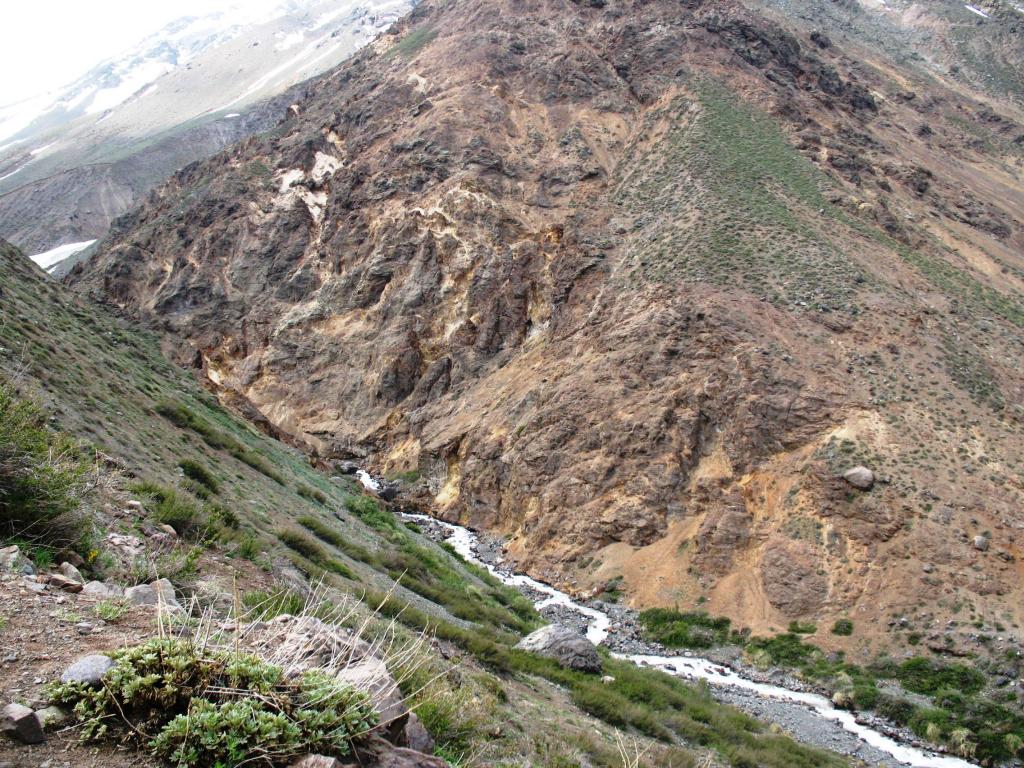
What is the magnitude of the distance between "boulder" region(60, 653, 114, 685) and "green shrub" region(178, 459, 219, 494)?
9099 mm

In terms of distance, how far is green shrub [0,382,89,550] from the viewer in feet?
17.2

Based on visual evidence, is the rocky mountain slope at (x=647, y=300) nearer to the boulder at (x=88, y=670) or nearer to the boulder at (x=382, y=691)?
the boulder at (x=382, y=691)

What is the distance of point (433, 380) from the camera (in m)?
38.0

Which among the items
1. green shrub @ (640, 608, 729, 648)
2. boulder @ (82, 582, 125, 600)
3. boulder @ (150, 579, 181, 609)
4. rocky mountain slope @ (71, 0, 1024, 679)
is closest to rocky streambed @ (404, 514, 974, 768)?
green shrub @ (640, 608, 729, 648)

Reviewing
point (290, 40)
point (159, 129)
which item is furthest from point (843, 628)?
point (290, 40)

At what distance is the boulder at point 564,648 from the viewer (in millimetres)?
11875

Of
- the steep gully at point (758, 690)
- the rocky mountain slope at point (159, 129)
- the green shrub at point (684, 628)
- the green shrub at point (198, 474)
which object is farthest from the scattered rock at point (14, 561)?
the rocky mountain slope at point (159, 129)

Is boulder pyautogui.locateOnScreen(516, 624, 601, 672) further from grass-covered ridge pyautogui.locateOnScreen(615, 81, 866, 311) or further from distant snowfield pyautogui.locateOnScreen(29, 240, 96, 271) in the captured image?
distant snowfield pyautogui.locateOnScreen(29, 240, 96, 271)

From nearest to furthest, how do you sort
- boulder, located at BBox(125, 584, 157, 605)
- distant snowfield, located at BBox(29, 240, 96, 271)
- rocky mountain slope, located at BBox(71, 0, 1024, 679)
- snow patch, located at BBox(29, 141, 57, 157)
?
boulder, located at BBox(125, 584, 157, 605) < rocky mountain slope, located at BBox(71, 0, 1024, 679) < distant snowfield, located at BBox(29, 240, 96, 271) < snow patch, located at BBox(29, 141, 57, 157)

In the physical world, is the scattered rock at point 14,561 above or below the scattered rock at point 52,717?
→ above

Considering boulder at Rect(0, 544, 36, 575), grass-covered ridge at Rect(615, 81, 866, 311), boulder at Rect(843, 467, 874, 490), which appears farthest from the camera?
grass-covered ridge at Rect(615, 81, 866, 311)

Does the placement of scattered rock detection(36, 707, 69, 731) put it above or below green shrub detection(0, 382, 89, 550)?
below

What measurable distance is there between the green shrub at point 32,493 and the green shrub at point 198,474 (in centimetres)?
619

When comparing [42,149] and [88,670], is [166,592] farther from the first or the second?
[42,149]
